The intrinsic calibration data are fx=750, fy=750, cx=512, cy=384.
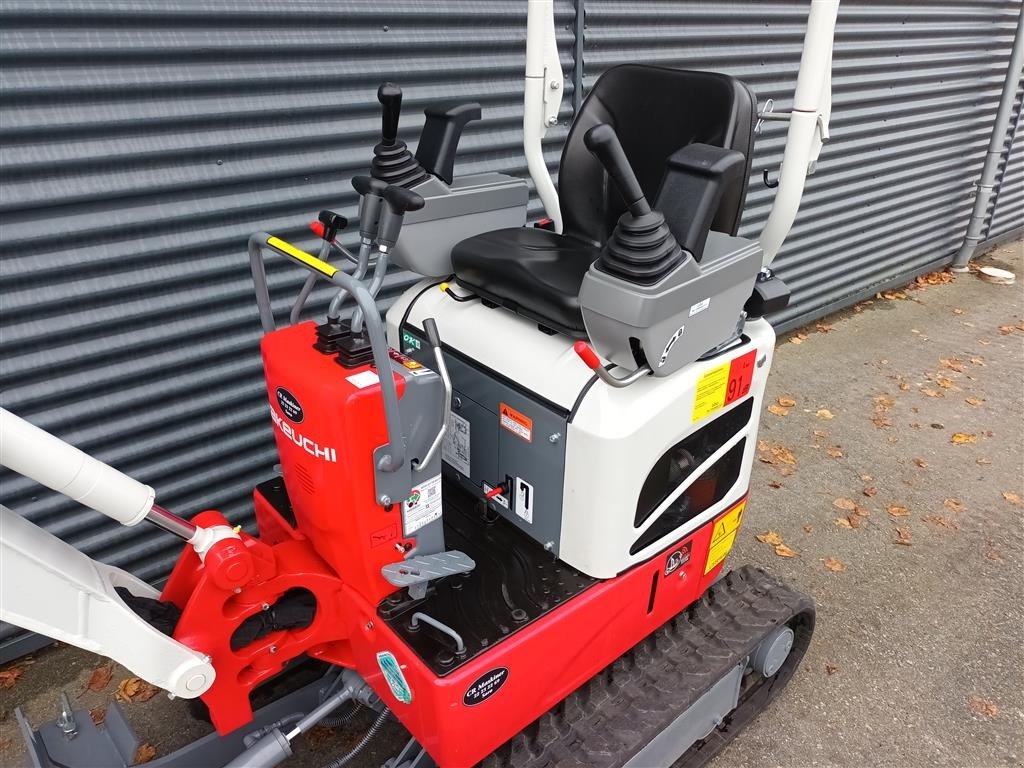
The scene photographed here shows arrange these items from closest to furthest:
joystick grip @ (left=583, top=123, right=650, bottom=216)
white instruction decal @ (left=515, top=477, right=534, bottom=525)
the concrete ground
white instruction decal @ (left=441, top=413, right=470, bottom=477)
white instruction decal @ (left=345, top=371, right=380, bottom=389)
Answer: joystick grip @ (left=583, top=123, right=650, bottom=216)
white instruction decal @ (left=345, top=371, right=380, bottom=389)
white instruction decal @ (left=515, top=477, right=534, bottom=525)
white instruction decal @ (left=441, top=413, right=470, bottom=477)
the concrete ground

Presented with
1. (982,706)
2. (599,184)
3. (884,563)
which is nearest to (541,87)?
(599,184)

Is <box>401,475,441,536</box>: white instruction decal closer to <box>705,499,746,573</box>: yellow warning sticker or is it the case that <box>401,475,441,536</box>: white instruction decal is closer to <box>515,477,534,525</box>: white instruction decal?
<box>515,477,534,525</box>: white instruction decal

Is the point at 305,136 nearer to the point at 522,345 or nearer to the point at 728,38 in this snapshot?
the point at 522,345

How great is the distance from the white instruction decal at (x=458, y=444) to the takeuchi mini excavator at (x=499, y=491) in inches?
0.5

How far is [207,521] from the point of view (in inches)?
77.2

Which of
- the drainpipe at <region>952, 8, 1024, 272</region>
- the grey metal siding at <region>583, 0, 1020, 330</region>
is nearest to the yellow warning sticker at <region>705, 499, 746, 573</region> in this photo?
the grey metal siding at <region>583, 0, 1020, 330</region>

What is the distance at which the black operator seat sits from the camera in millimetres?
2254

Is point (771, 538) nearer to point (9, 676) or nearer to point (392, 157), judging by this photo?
point (392, 157)

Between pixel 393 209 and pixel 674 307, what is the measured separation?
2.50 feet

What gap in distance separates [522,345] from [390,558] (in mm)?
A: 722

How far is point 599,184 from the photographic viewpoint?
8.95ft

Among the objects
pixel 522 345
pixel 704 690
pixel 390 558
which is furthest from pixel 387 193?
pixel 704 690

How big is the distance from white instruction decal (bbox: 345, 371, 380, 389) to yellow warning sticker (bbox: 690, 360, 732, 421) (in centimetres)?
93

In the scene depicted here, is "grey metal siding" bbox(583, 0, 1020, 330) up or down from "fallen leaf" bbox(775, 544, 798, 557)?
up
